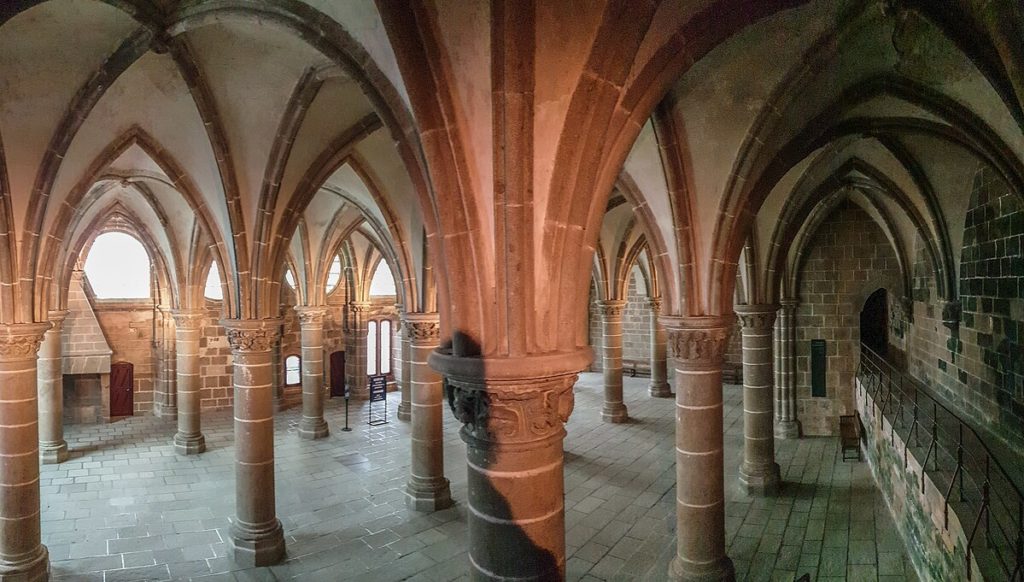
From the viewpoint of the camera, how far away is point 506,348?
2.82 metres

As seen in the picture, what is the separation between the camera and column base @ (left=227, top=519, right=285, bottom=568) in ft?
20.6

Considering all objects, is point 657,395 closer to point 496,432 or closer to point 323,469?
point 323,469

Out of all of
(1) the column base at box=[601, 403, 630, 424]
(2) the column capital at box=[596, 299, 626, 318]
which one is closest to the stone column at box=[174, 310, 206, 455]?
(1) the column base at box=[601, 403, 630, 424]

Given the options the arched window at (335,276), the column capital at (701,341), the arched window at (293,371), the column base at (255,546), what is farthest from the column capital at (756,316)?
the arched window at (293,371)

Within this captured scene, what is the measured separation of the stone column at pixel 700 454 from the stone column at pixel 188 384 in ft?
31.2

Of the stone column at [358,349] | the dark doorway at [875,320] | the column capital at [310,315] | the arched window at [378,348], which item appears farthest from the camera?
the arched window at [378,348]

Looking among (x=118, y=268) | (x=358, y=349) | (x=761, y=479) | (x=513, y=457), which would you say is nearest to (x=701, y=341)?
(x=513, y=457)

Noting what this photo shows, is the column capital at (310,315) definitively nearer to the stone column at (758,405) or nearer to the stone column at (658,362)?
the stone column at (758,405)

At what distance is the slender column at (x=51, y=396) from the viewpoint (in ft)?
33.8

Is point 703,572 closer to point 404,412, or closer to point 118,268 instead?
point 404,412

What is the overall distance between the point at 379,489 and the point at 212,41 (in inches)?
253

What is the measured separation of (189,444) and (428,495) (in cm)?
602

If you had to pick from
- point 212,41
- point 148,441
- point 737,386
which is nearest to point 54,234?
point 212,41

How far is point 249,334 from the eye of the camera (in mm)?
6496
